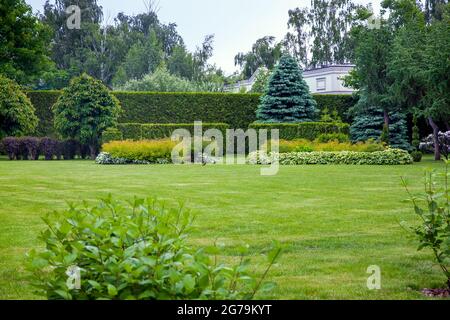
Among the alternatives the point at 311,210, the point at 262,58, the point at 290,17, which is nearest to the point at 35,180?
the point at 311,210

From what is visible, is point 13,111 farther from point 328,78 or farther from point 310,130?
point 328,78

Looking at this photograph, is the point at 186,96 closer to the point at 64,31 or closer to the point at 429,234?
the point at 64,31

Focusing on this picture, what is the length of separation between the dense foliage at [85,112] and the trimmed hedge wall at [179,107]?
2677 millimetres

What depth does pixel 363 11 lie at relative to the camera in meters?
30.3

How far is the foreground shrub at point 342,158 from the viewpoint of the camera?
2047 cm

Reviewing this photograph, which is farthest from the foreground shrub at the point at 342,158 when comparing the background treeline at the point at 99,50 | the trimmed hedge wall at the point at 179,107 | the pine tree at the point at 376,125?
the background treeline at the point at 99,50

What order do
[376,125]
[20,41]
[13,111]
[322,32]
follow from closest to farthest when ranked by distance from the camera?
[13,111] → [376,125] → [20,41] → [322,32]

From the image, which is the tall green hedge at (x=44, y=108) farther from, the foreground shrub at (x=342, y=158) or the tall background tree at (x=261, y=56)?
the tall background tree at (x=261, y=56)

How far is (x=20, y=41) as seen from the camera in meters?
33.1

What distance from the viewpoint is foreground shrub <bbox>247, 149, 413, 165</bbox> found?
2047cm

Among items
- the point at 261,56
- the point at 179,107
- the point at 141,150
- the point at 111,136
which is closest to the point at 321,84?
the point at 261,56

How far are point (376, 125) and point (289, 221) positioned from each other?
2284 cm

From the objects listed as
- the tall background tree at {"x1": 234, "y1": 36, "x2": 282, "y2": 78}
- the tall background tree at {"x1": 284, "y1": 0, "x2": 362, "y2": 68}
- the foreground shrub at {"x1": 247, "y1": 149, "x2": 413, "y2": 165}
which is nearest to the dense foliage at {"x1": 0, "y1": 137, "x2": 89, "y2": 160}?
the foreground shrub at {"x1": 247, "y1": 149, "x2": 413, "y2": 165}

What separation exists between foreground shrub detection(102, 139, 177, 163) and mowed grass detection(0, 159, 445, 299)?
6.38 m
